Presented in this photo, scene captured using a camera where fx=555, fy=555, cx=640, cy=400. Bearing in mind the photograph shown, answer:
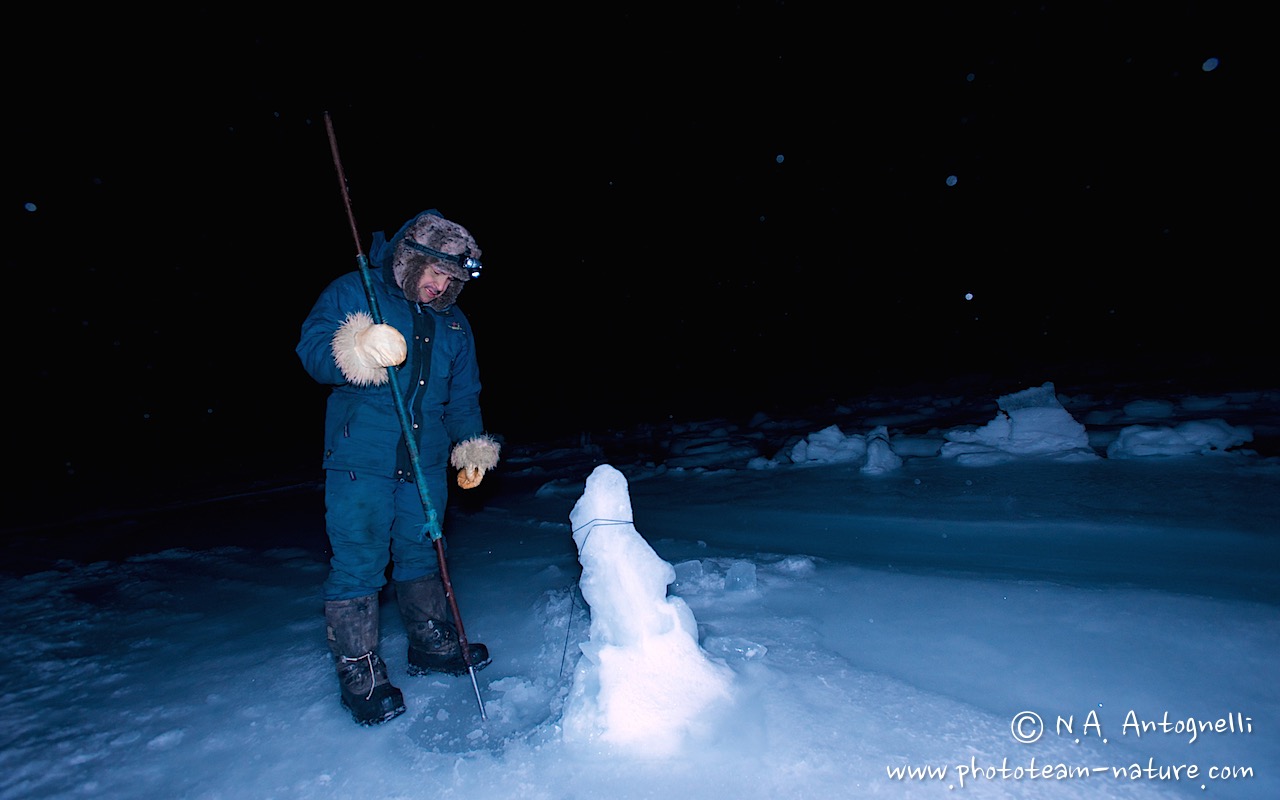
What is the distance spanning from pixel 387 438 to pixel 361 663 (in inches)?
34.9

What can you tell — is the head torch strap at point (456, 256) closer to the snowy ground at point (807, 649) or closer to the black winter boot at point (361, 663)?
the black winter boot at point (361, 663)

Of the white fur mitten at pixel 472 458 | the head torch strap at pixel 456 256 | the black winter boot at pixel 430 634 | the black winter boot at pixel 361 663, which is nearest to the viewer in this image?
the black winter boot at pixel 361 663

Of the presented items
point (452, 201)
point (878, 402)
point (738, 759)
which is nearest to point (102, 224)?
point (452, 201)

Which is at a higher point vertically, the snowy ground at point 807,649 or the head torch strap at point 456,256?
the head torch strap at point 456,256

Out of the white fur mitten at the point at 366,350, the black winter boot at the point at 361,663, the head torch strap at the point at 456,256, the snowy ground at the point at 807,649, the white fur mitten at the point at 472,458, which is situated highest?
the head torch strap at the point at 456,256

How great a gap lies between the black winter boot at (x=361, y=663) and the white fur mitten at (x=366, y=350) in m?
0.94

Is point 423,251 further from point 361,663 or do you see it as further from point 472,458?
point 361,663

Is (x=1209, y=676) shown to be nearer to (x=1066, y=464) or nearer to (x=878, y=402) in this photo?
(x=1066, y=464)

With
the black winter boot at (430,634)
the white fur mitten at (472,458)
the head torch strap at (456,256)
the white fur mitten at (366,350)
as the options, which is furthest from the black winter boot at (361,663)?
the head torch strap at (456,256)

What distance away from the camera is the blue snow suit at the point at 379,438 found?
2234 mm

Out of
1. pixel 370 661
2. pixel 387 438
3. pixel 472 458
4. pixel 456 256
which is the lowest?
pixel 370 661

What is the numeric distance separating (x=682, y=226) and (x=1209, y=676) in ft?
151

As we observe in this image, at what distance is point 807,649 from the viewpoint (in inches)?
88.6

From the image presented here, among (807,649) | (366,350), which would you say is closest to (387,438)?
(366,350)
